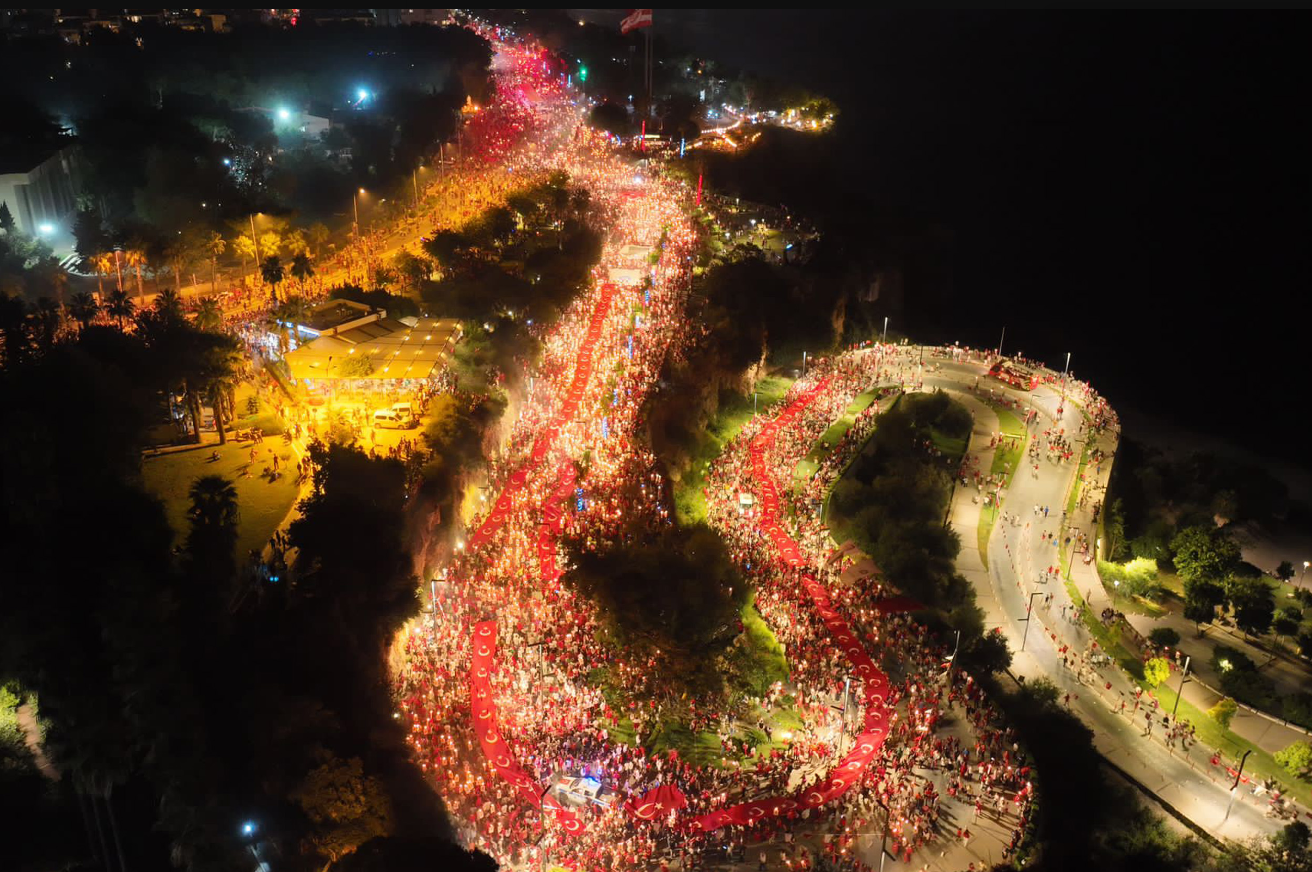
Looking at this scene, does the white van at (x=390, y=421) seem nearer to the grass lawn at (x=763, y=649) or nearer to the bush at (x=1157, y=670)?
the grass lawn at (x=763, y=649)

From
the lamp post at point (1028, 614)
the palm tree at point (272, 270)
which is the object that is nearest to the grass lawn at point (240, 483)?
the palm tree at point (272, 270)

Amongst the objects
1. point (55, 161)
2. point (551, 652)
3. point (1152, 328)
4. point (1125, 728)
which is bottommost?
point (1152, 328)

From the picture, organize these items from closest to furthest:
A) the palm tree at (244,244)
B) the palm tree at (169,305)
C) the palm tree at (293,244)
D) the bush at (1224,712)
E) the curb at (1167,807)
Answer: the curb at (1167,807)
the bush at (1224,712)
the palm tree at (169,305)
the palm tree at (244,244)
the palm tree at (293,244)

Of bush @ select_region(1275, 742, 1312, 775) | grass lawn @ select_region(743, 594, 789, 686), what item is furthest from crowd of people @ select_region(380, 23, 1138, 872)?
bush @ select_region(1275, 742, 1312, 775)

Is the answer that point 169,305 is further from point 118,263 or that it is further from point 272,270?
point 118,263

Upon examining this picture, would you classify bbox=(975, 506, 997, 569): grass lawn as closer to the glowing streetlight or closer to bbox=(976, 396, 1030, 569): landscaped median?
bbox=(976, 396, 1030, 569): landscaped median

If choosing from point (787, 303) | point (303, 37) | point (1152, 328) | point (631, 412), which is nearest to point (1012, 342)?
point (1152, 328)

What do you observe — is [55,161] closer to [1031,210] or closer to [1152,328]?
[1152,328]

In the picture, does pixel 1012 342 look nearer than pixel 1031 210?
Yes
